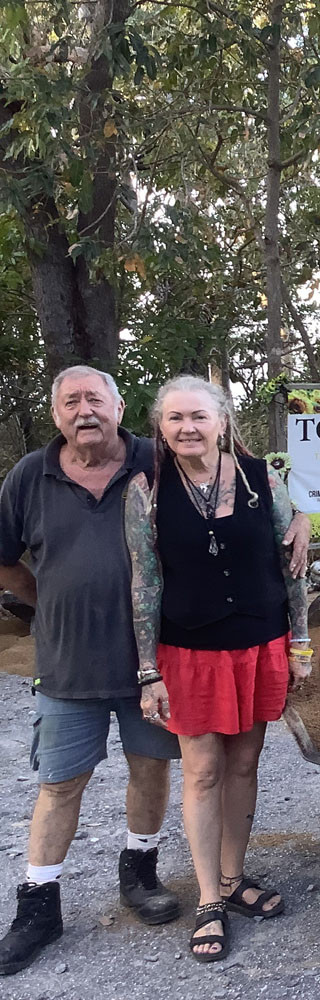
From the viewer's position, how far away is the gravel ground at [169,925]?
8.52 feet

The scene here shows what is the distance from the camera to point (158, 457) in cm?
283

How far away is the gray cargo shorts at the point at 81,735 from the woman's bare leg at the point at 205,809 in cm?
14

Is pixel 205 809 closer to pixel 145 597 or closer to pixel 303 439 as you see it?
pixel 145 597

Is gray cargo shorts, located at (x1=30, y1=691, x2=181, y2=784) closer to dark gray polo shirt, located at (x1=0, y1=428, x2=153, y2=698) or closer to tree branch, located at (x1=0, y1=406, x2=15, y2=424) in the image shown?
dark gray polo shirt, located at (x1=0, y1=428, x2=153, y2=698)

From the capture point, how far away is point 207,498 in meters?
2.74

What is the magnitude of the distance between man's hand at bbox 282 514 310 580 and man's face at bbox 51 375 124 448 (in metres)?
0.62

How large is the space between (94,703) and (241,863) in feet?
2.50

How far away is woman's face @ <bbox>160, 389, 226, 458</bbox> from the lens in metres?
2.70

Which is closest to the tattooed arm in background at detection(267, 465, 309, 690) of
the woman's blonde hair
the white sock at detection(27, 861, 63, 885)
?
the woman's blonde hair

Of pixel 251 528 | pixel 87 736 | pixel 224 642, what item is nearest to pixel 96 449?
pixel 251 528

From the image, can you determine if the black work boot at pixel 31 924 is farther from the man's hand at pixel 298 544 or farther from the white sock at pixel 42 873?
the man's hand at pixel 298 544

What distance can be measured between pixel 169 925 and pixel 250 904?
0.88ft

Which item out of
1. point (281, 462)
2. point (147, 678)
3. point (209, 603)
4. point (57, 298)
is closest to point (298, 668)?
point (209, 603)

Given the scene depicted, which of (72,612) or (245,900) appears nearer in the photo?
(72,612)
